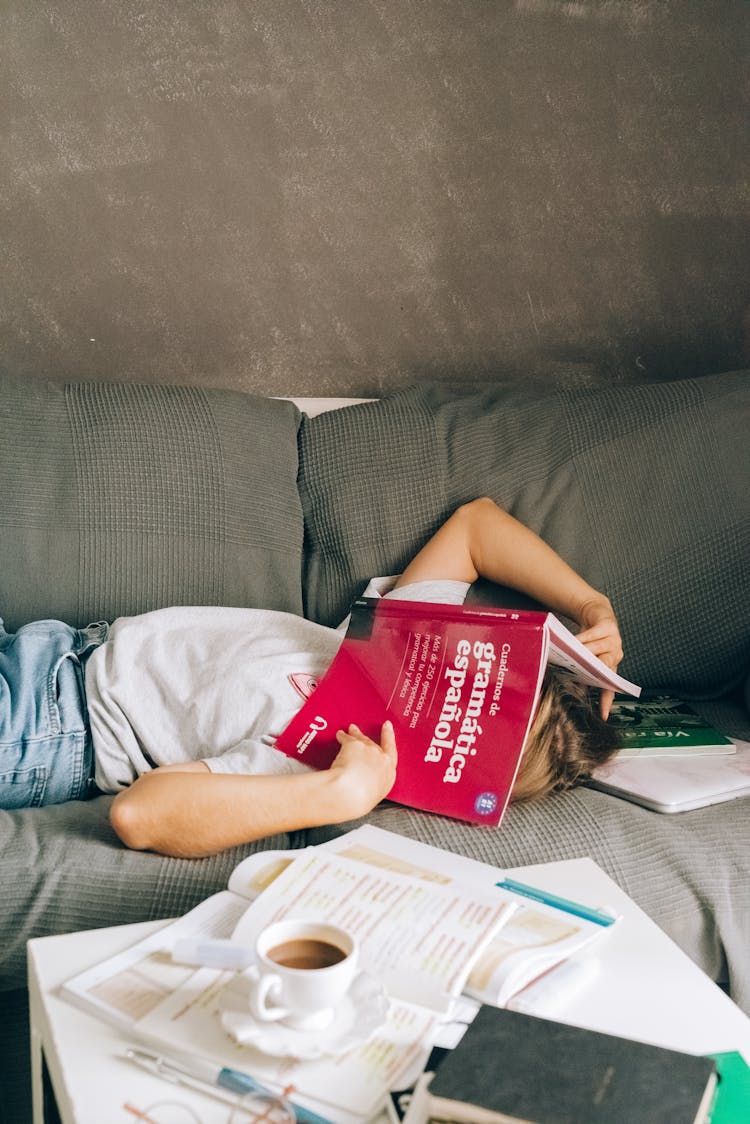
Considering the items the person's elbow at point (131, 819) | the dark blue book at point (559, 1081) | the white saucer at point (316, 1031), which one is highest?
the dark blue book at point (559, 1081)

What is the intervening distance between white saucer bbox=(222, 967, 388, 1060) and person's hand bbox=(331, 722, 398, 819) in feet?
1.10

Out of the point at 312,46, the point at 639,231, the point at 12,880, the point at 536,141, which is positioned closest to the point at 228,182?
the point at 312,46

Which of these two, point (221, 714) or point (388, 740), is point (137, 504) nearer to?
point (221, 714)

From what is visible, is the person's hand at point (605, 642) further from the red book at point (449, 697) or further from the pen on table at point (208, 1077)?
the pen on table at point (208, 1077)

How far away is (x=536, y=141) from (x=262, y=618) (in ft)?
3.52

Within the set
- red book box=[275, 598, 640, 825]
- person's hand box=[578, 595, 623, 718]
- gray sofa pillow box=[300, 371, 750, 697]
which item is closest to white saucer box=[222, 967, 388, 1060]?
Result: red book box=[275, 598, 640, 825]

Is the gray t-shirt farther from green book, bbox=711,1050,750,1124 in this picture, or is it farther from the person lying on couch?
green book, bbox=711,1050,750,1124

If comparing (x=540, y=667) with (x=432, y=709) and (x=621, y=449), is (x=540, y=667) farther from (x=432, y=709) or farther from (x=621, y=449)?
(x=621, y=449)

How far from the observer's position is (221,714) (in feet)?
3.82

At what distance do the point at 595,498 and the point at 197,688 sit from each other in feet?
2.23

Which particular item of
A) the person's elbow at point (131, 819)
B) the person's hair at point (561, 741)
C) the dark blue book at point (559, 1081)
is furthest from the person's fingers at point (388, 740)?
the dark blue book at point (559, 1081)

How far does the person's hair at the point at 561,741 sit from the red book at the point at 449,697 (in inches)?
1.3

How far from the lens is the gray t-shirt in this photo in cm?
115

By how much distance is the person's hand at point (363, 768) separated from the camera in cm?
95
